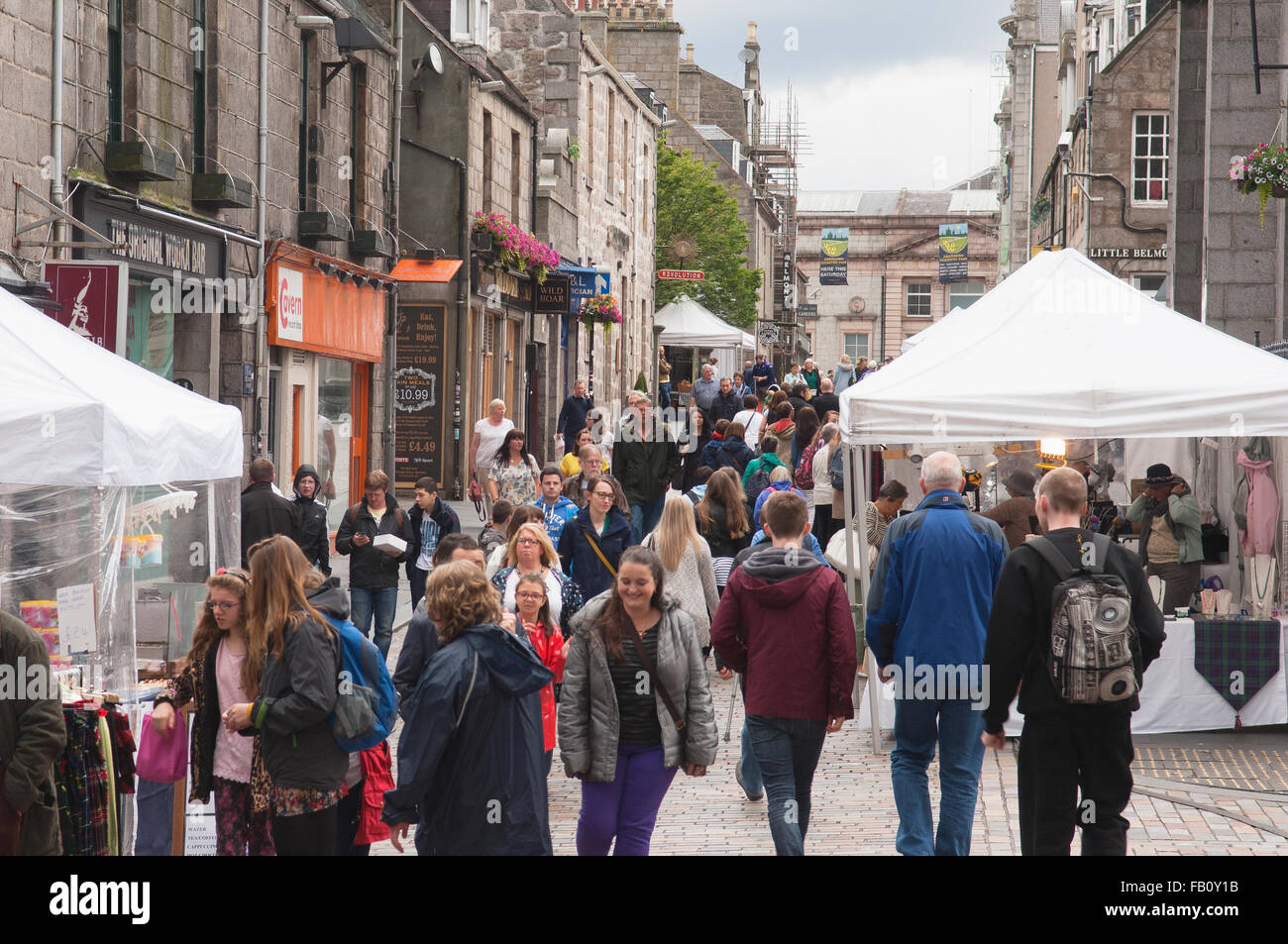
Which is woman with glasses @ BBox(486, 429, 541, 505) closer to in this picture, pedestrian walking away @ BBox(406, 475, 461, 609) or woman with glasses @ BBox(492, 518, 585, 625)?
pedestrian walking away @ BBox(406, 475, 461, 609)

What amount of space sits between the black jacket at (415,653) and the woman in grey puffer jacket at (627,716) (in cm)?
58

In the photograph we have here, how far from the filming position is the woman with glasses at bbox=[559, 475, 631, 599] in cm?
1052

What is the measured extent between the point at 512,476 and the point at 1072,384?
20.5ft

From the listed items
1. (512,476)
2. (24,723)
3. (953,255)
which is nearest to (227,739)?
(24,723)

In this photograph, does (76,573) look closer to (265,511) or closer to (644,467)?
(265,511)

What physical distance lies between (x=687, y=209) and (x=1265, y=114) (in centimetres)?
3577

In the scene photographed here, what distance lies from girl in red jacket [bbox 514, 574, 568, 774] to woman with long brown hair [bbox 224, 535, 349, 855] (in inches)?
74.5

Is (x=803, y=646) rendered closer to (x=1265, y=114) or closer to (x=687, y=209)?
(x=1265, y=114)

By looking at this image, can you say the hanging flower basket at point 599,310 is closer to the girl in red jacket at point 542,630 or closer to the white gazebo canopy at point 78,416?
the white gazebo canopy at point 78,416

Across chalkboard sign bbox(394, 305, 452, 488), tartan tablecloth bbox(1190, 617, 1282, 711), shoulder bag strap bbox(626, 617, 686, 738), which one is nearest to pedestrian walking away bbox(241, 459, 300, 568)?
shoulder bag strap bbox(626, 617, 686, 738)

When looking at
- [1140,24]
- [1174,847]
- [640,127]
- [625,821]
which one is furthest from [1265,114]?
[640,127]

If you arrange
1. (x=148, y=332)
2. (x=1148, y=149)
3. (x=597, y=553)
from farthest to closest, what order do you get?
1. (x=1148, y=149)
2. (x=148, y=332)
3. (x=597, y=553)

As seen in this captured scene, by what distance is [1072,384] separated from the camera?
907cm

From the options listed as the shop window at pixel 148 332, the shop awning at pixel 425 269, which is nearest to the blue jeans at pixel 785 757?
the shop window at pixel 148 332
